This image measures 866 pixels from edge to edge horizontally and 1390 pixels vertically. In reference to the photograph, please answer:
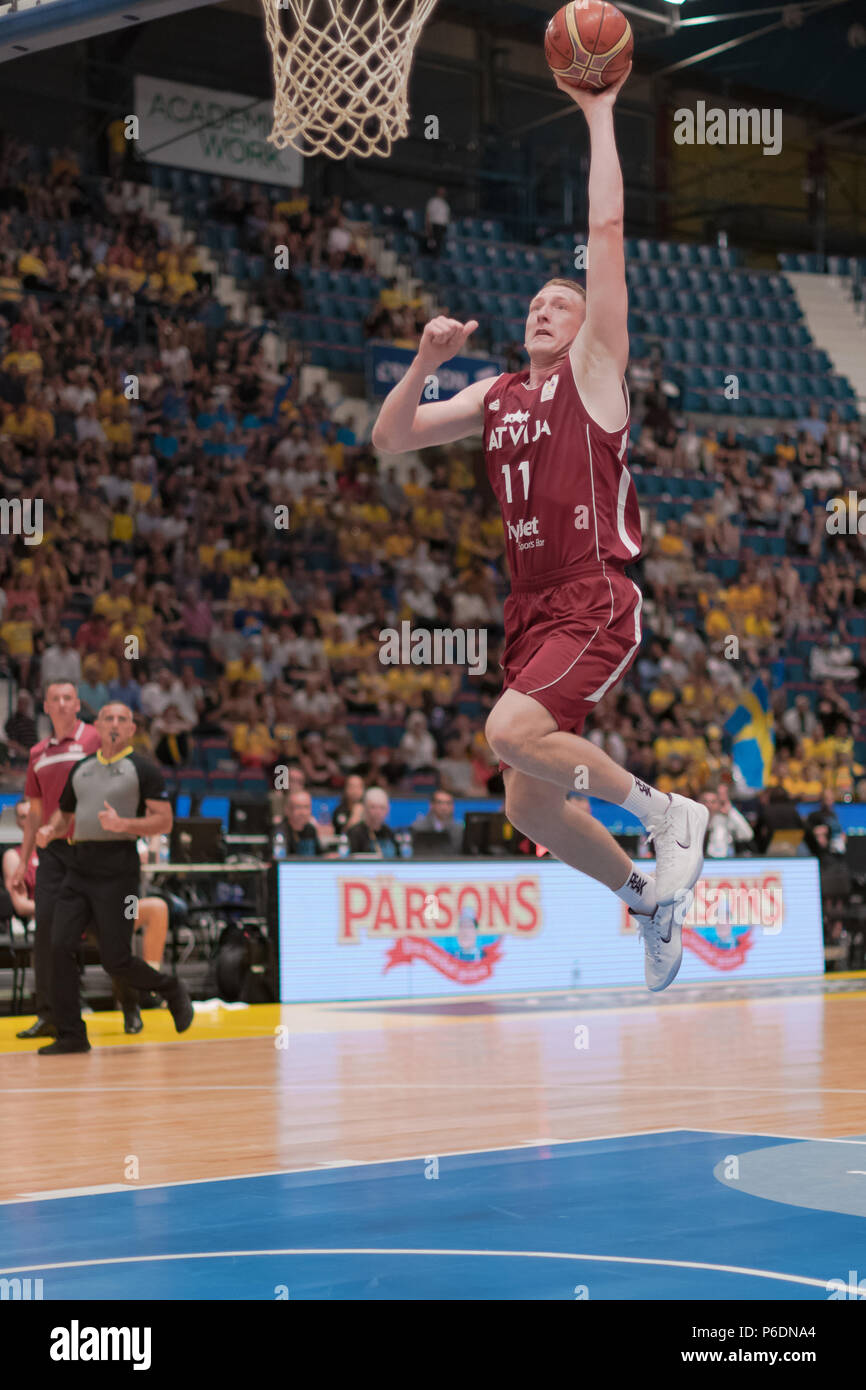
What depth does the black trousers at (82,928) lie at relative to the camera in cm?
1090

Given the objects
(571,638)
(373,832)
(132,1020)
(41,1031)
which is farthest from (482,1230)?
(373,832)

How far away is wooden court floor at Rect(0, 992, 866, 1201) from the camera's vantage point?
279 inches

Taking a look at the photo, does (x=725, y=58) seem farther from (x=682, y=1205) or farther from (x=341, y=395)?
(x=682, y=1205)

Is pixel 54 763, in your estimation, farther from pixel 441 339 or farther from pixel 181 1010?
pixel 441 339

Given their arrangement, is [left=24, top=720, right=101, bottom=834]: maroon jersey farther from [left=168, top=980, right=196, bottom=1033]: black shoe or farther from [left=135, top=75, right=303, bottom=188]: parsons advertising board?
[left=135, top=75, right=303, bottom=188]: parsons advertising board

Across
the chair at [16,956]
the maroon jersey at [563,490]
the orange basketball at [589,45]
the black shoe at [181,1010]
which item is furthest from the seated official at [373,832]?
the orange basketball at [589,45]

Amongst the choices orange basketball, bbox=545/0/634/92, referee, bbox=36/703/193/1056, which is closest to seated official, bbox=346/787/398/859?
referee, bbox=36/703/193/1056

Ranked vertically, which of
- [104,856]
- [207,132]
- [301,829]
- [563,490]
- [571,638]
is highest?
[207,132]

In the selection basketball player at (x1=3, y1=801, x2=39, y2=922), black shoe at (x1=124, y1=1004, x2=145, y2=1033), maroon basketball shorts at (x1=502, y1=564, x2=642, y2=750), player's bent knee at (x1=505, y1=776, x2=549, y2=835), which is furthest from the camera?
basketball player at (x1=3, y1=801, x2=39, y2=922)

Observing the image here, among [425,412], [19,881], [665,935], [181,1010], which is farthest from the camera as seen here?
[19,881]

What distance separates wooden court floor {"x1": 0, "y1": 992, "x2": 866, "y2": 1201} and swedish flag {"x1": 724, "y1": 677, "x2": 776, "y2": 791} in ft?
28.0

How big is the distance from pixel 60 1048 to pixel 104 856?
48.9 inches

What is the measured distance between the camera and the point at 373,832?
16.4 metres
